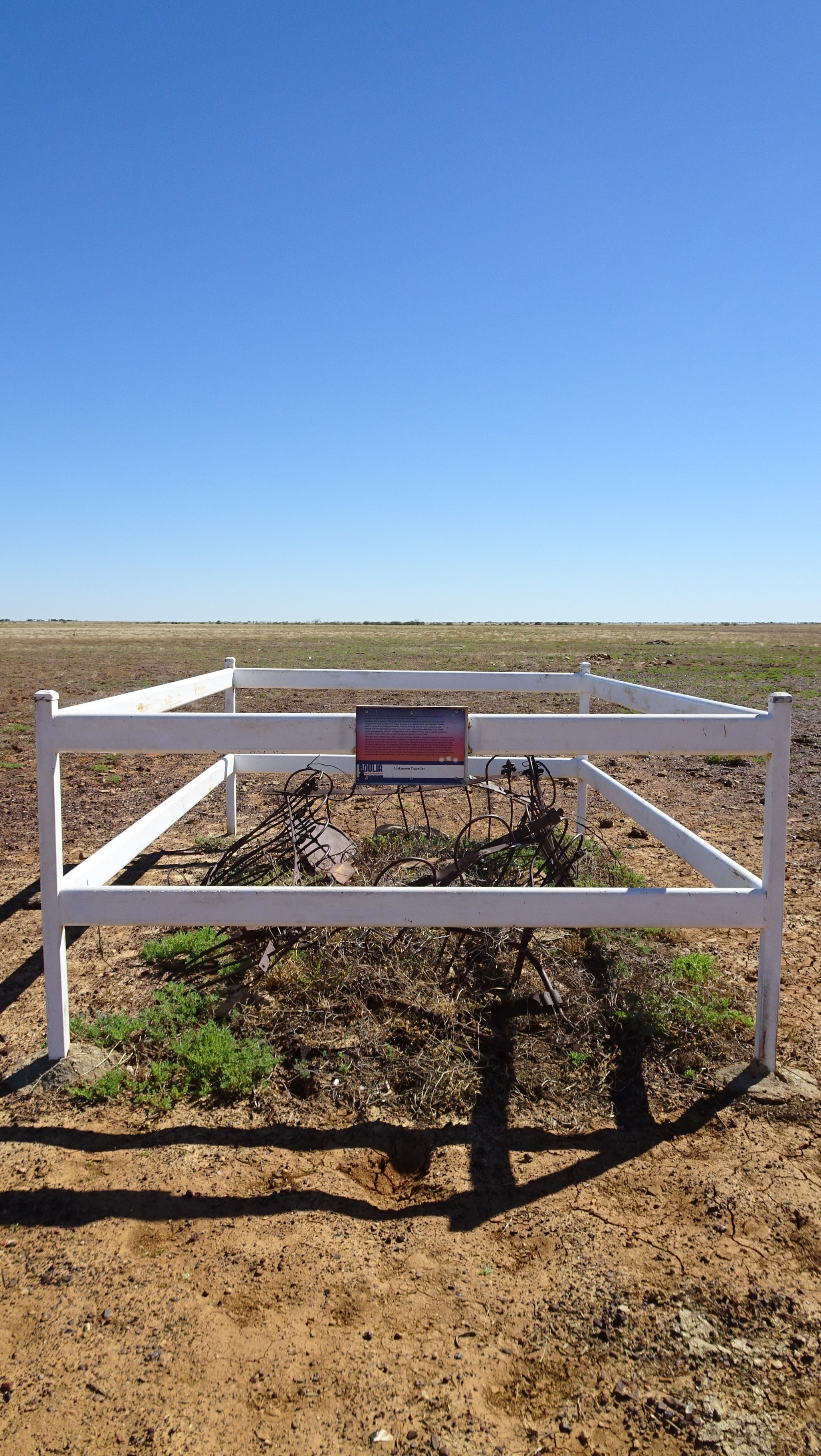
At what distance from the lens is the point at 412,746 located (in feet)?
9.81

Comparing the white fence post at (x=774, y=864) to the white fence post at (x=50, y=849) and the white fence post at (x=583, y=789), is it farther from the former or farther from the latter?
the white fence post at (x=583, y=789)

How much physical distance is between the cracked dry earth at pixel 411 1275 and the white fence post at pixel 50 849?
419 millimetres

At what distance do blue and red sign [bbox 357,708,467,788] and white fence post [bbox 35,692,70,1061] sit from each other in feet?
3.70

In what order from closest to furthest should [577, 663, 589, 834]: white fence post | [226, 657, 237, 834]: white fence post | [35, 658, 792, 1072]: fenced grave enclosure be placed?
[35, 658, 792, 1072]: fenced grave enclosure → [577, 663, 589, 834]: white fence post → [226, 657, 237, 834]: white fence post

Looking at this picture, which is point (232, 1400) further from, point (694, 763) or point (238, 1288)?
point (694, 763)

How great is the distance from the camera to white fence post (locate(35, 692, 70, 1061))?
3.01 metres

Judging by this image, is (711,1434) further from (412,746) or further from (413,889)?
(412,746)

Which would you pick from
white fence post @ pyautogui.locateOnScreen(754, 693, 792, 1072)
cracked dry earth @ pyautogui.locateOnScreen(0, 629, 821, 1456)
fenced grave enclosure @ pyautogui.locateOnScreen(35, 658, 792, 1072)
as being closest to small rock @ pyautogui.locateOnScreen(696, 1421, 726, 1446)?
cracked dry earth @ pyautogui.locateOnScreen(0, 629, 821, 1456)

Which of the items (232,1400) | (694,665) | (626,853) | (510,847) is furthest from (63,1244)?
(694,665)

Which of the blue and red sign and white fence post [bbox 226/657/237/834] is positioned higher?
the blue and red sign

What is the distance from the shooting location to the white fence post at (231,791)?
20.5ft

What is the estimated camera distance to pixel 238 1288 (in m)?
2.13

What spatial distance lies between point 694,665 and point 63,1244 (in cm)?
3157

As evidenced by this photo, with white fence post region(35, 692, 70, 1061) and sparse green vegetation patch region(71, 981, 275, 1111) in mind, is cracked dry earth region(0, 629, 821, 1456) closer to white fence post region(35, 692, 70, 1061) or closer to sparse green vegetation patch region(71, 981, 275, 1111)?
sparse green vegetation patch region(71, 981, 275, 1111)
